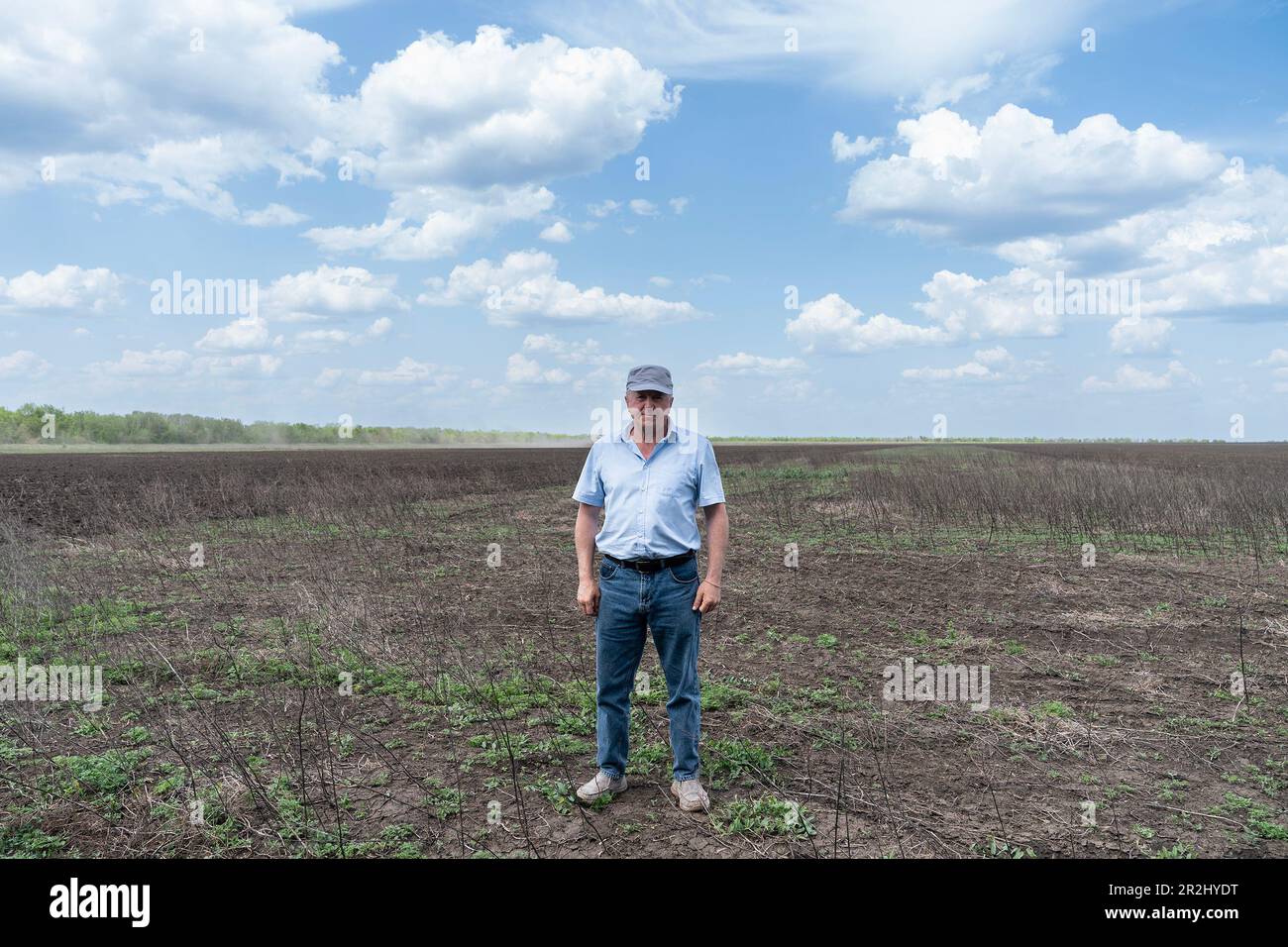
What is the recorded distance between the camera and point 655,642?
3965 mm

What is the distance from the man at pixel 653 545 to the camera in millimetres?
3857

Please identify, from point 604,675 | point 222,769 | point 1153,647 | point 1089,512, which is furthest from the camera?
point 1089,512

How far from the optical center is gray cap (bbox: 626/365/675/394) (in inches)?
151

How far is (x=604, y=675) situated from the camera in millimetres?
4090

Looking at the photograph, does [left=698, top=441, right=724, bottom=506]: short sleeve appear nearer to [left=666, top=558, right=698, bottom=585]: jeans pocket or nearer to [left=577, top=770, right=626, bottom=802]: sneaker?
[left=666, top=558, right=698, bottom=585]: jeans pocket

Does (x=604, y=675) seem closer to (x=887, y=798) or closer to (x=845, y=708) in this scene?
(x=887, y=798)

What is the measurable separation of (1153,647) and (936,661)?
2.46 m

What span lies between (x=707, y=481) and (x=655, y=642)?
0.87 meters

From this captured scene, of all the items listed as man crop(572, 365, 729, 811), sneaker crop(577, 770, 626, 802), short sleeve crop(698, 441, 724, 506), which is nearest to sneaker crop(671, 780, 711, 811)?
man crop(572, 365, 729, 811)

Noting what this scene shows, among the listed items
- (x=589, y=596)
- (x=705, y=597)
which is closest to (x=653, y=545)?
(x=705, y=597)

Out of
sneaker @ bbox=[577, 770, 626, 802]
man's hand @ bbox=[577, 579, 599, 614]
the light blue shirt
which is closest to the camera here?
the light blue shirt

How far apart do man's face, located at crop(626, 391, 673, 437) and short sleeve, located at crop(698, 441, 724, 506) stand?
0.26 meters

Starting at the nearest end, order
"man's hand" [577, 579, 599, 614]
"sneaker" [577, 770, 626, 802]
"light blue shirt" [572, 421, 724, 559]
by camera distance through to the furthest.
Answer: "light blue shirt" [572, 421, 724, 559] < "man's hand" [577, 579, 599, 614] < "sneaker" [577, 770, 626, 802]
